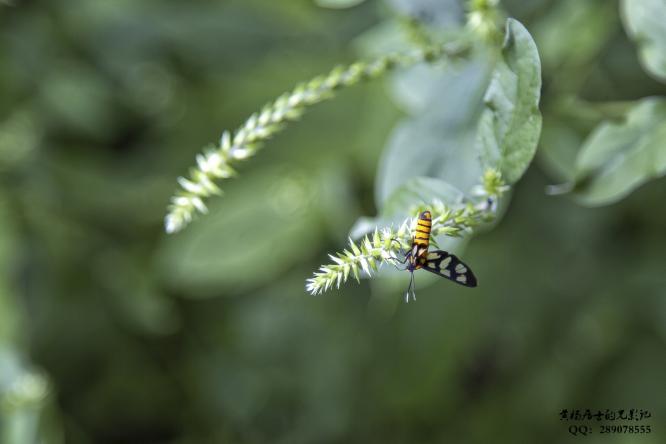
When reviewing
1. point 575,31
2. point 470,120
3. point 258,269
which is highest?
point 575,31

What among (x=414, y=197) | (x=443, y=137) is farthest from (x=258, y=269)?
(x=414, y=197)

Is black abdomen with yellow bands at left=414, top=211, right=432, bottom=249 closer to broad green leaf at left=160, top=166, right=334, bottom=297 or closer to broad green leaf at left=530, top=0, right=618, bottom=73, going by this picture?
broad green leaf at left=530, top=0, right=618, bottom=73

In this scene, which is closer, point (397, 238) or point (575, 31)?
point (397, 238)

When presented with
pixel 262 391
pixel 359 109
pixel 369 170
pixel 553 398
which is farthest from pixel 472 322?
pixel 262 391

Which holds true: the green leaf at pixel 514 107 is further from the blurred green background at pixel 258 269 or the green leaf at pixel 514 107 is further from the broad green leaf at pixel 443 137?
the blurred green background at pixel 258 269

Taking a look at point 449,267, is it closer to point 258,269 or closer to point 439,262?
point 439,262

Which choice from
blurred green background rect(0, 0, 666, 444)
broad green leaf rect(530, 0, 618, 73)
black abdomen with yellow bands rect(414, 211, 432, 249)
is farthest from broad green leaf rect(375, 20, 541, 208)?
blurred green background rect(0, 0, 666, 444)
